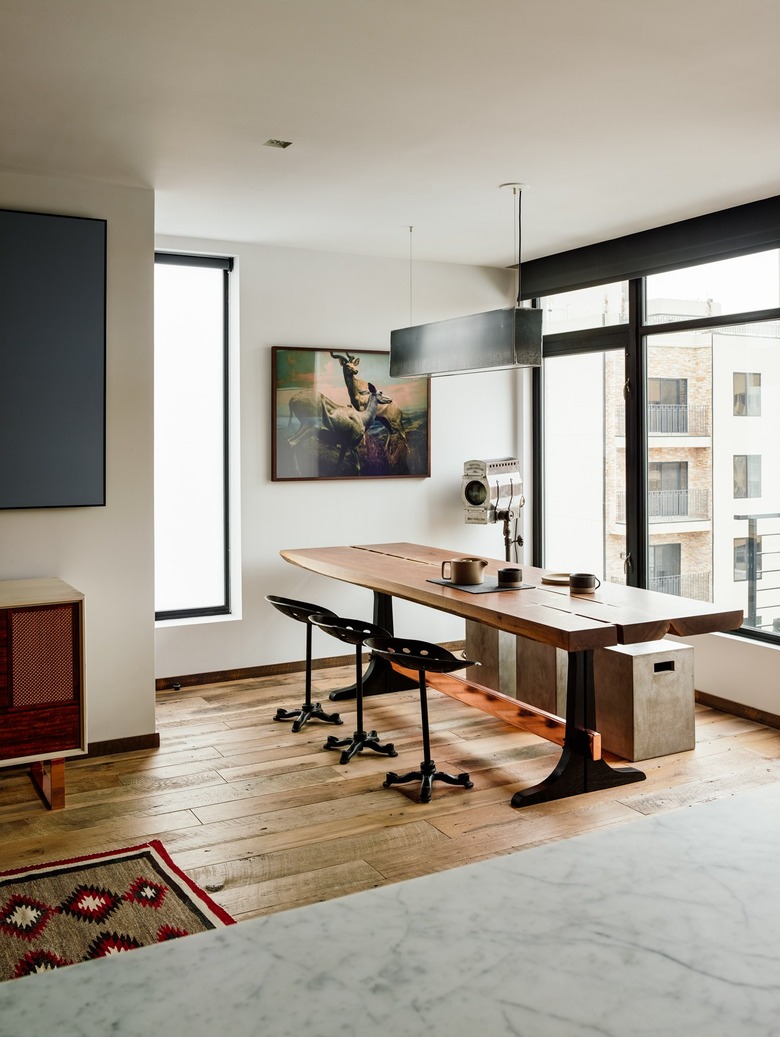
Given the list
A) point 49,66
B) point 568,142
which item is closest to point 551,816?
point 568,142

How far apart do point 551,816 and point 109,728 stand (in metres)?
2.20

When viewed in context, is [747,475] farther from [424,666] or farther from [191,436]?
[191,436]

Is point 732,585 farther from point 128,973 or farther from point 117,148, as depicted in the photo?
point 128,973

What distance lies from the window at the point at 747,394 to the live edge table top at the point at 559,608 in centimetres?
146

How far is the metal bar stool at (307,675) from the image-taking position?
4469 millimetres

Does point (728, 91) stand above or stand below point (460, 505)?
above

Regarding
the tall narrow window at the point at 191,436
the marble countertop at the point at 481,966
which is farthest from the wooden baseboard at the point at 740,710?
the marble countertop at the point at 481,966

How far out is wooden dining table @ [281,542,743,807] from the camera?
3365 millimetres

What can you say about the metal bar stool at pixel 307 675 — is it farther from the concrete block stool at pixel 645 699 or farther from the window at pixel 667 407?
the window at pixel 667 407

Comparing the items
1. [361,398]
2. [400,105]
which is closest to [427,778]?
[400,105]

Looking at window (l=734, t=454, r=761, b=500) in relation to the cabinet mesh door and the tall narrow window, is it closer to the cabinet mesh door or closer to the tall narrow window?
the tall narrow window

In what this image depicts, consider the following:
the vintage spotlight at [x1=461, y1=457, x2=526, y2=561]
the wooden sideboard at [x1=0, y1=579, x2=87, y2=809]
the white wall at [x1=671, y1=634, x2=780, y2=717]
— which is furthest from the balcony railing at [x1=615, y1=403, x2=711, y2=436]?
the wooden sideboard at [x1=0, y1=579, x2=87, y2=809]

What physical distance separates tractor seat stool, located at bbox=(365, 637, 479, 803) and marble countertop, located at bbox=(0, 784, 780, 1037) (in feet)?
8.80

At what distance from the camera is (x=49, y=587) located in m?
4.07
